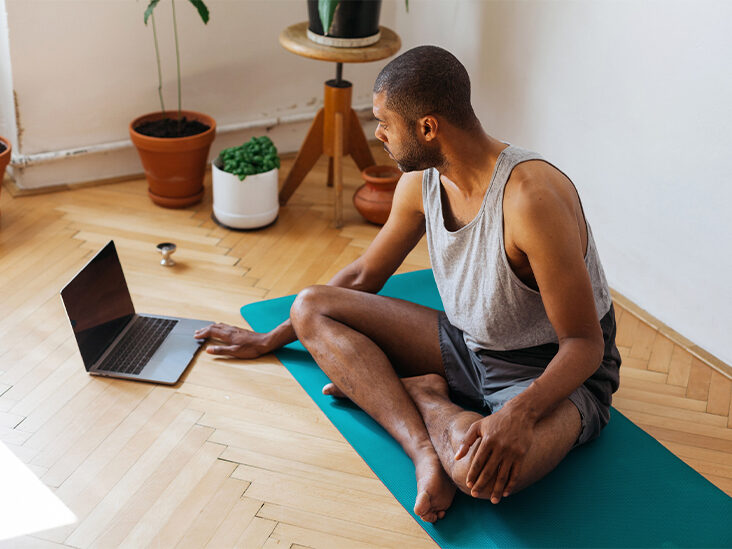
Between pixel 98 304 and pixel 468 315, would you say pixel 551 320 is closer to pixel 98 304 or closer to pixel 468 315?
pixel 468 315

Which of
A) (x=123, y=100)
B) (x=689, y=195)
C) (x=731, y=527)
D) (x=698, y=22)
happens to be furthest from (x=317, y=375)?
(x=123, y=100)

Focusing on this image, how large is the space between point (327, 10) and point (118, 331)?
125 cm

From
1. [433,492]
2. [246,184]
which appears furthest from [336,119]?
[433,492]

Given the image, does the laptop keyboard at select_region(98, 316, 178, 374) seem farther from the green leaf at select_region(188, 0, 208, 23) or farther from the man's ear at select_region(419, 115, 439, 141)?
the green leaf at select_region(188, 0, 208, 23)

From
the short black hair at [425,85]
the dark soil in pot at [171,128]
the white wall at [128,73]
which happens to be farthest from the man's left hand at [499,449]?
the white wall at [128,73]

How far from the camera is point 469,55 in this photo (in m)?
3.20

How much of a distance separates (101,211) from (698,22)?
216cm

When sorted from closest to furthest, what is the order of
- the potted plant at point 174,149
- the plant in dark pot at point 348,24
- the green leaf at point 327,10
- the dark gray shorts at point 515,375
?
the dark gray shorts at point 515,375 → the green leaf at point 327,10 → the plant in dark pot at point 348,24 → the potted plant at point 174,149

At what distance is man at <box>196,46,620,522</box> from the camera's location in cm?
162

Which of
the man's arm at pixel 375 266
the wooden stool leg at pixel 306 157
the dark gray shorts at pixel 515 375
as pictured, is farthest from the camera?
the wooden stool leg at pixel 306 157

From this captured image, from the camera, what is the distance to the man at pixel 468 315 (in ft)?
5.33

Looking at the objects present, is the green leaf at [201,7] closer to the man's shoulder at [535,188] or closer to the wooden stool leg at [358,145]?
the wooden stool leg at [358,145]

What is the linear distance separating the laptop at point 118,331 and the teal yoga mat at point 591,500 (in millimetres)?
462

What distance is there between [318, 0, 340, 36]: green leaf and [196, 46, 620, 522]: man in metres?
0.95
